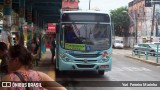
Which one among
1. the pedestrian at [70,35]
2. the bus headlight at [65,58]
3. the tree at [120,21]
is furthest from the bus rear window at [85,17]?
the tree at [120,21]

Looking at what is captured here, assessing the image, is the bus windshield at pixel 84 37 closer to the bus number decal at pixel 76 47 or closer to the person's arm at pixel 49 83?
the bus number decal at pixel 76 47

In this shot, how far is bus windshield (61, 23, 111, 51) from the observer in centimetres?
1590

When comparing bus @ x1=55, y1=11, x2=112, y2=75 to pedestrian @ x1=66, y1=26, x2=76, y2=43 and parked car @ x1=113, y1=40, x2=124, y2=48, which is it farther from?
parked car @ x1=113, y1=40, x2=124, y2=48

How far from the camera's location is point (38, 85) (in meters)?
3.53

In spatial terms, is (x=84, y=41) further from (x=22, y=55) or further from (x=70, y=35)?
(x=22, y=55)

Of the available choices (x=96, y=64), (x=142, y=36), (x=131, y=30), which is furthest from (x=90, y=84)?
(x=131, y=30)

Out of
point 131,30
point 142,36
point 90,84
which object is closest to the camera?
point 90,84

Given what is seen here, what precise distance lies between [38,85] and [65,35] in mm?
12479

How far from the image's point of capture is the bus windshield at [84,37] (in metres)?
15.9

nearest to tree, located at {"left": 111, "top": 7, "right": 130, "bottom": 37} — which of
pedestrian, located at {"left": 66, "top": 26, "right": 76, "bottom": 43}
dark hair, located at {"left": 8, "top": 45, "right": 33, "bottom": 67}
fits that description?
pedestrian, located at {"left": 66, "top": 26, "right": 76, "bottom": 43}

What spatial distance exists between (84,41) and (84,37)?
0.56 feet

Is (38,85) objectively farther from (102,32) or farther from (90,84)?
(102,32)

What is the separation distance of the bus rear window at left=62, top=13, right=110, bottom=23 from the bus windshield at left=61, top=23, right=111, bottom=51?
0.72 feet

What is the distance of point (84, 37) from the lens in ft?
52.2
